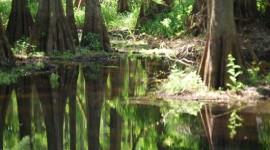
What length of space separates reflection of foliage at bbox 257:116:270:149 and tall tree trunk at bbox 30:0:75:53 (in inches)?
463

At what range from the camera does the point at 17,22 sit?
23688 millimetres

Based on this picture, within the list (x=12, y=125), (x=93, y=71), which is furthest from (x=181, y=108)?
(x=93, y=71)

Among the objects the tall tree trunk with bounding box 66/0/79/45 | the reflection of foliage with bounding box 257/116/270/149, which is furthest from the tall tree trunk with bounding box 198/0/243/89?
the tall tree trunk with bounding box 66/0/79/45

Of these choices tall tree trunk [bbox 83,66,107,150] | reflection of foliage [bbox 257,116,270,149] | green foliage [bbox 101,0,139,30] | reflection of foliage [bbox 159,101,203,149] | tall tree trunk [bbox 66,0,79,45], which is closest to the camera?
A: reflection of foliage [bbox 257,116,270,149]

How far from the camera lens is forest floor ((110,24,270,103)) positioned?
12039 millimetres

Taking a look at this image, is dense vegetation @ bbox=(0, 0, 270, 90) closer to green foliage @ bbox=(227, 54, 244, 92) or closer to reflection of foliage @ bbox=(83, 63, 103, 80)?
green foliage @ bbox=(227, 54, 244, 92)

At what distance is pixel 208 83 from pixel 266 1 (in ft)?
27.6

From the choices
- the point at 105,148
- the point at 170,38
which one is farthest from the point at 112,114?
the point at 170,38

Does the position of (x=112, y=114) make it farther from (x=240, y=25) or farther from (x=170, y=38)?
(x=170, y=38)

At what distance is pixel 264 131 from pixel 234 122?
2.35ft

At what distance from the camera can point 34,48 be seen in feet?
67.5

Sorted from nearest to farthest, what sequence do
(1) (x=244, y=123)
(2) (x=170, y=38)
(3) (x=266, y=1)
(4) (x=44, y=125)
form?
(1) (x=244, y=123)
(4) (x=44, y=125)
(3) (x=266, y=1)
(2) (x=170, y=38)

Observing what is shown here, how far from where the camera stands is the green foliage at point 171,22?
26375mm

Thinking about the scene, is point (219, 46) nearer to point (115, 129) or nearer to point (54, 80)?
point (115, 129)
